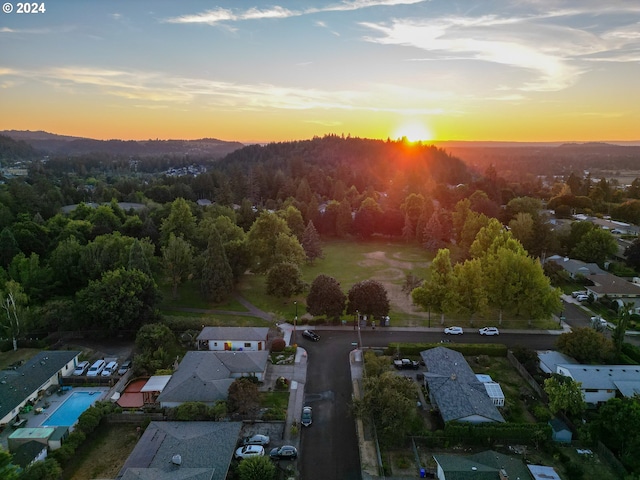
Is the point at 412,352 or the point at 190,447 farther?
the point at 412,352

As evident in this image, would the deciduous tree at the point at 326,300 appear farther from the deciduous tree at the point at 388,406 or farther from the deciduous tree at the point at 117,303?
the deciduous tree at the point at 117,303

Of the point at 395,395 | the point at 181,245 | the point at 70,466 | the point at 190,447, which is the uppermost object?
the point at 181,245

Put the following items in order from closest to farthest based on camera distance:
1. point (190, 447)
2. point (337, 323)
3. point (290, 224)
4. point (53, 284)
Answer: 1. point (190, 447)
2. point (337, 323)
3. point (53, 284)
4. point (290, 224)

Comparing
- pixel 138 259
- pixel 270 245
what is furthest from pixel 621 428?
pixel 138 259

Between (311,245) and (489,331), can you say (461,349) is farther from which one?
(311,245)

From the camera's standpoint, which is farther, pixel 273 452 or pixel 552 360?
pixel 552 360

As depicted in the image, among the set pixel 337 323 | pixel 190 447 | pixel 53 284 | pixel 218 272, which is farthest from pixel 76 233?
pixel 190 447

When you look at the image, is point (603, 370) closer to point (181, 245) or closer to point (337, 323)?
point (337, 323)

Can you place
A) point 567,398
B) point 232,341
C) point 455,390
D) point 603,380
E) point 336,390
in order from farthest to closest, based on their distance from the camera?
1. point 232,341
2. point 336,390
3. point 603,380
4. point 455,390
5. point 567,398
